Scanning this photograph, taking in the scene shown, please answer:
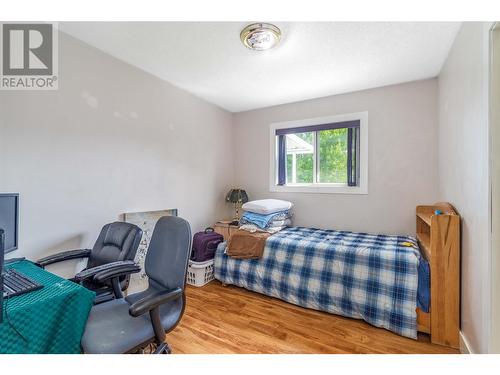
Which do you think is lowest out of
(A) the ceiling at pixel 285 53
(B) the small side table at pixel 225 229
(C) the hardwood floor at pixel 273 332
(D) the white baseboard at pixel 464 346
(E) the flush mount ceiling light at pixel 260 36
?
(C) the hardwood floor at pixel 273 332

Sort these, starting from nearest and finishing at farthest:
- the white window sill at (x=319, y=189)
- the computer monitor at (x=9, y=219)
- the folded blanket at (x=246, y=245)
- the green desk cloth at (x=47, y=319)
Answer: the green desk cloth at (x=47, y=319) < the computer monitor at (x=9, y=219) < the folded blanket at (x=246, y=245) < the white window sill at (x=319, y=189)

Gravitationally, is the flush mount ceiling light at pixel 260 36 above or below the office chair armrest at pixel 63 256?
above

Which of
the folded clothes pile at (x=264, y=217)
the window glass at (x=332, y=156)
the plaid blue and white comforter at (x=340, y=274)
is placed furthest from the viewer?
the window glass at (x=332, y=156)

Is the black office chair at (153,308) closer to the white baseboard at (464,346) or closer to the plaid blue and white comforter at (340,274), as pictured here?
the plaid blue and white comforter at (340,274)

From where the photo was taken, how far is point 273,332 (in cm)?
194

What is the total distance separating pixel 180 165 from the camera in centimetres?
293

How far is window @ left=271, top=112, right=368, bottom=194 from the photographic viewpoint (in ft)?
9.85

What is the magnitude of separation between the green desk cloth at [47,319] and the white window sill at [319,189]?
2.69 meters

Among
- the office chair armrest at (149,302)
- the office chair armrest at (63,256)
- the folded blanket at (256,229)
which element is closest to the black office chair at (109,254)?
the office chair armrest at (63,256)

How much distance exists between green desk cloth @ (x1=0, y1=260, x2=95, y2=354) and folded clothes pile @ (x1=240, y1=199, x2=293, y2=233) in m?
1.92

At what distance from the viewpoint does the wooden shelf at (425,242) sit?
6.67ft

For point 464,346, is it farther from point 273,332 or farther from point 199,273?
point 199,273

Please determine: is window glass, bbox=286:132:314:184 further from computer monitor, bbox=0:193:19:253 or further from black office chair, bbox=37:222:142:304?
computer monitor, bbox=0:193:19:253
